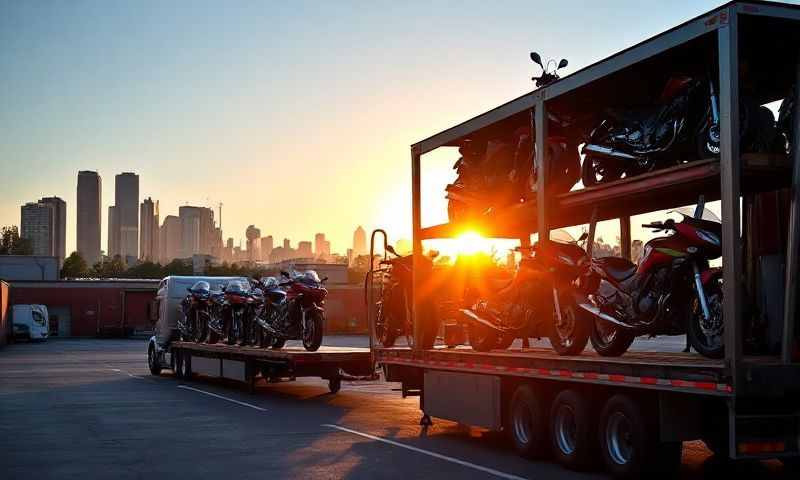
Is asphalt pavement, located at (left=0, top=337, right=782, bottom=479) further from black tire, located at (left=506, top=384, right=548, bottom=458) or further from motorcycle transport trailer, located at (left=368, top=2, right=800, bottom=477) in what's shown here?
motorcycle transport trailer, located at (left=368, top=2, right=800, bottom=477)

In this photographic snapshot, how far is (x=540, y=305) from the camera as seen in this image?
41.6 ft

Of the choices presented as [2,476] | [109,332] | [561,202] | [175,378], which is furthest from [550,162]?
[109,332]

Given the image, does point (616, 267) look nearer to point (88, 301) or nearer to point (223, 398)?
point (223, 398)

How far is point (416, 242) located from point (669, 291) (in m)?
5.93

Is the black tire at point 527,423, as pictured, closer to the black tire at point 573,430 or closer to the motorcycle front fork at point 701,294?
the black tire at point 573,430

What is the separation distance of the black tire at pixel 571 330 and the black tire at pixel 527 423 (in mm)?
616

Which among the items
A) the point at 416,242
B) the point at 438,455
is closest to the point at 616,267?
the point at 438,455

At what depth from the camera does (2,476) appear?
1084cm

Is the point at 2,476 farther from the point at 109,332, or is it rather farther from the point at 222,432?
the point at 109,332

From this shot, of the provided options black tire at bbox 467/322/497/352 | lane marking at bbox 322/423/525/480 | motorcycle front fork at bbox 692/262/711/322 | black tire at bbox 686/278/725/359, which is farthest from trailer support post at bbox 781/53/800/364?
black tire at bbox 467/322/497/352

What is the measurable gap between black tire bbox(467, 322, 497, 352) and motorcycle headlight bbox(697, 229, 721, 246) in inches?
170

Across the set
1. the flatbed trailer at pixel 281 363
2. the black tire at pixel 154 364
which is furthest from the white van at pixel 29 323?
the flatbed trailer at pixel 281 363

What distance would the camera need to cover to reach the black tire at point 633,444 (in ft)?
31.1

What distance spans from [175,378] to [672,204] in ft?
62.2
